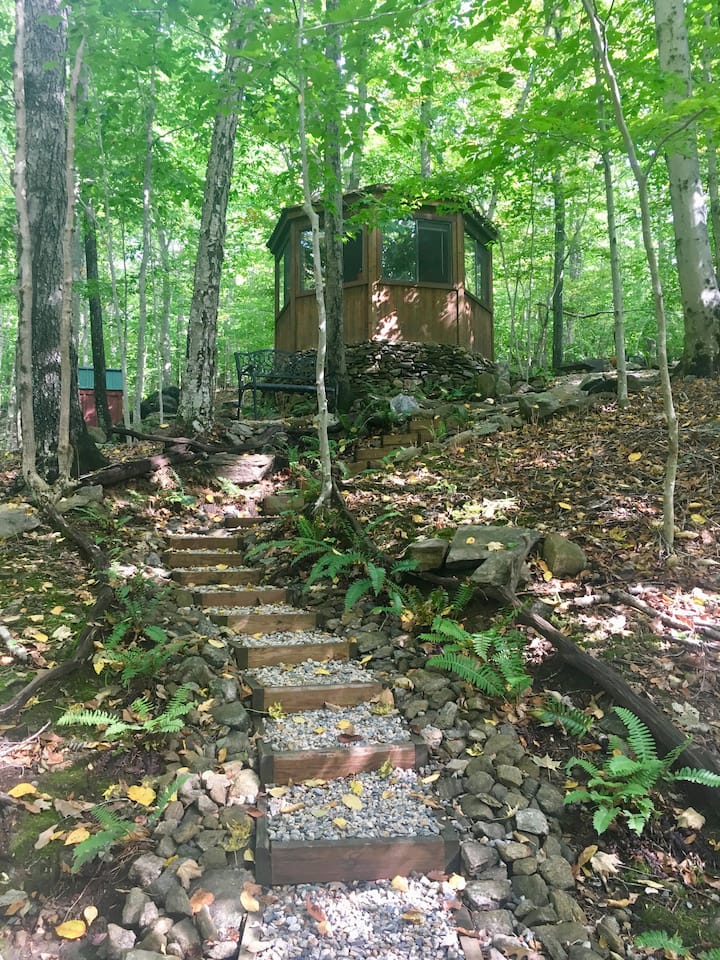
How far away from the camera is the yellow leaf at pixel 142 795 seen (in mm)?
2566

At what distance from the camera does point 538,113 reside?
499cm

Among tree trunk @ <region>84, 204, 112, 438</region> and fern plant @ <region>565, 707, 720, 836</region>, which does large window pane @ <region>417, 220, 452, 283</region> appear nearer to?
tree trunk @ <region>84, 204, 112, 438</region>

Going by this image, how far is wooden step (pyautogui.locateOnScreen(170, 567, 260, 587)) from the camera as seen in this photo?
16.7ft

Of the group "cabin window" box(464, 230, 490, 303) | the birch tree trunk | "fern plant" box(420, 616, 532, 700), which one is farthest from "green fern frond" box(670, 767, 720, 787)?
"cabin window" box(464, 230, 490, 303)

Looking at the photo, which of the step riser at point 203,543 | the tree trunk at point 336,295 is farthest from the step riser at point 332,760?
the tree trunk at point 336,295

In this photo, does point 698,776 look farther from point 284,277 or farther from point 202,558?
point 284,277

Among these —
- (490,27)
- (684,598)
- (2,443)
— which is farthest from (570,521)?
(2,443)

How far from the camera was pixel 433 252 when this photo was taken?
1266cm

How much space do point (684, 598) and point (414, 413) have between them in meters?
5.59

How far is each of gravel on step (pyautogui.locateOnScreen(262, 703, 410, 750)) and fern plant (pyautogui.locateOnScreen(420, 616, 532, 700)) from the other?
1.47ft

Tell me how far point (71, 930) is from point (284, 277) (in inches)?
545

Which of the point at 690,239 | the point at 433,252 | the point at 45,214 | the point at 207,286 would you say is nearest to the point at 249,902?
the point at 45,214

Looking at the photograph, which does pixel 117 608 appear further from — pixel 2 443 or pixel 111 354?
pixel 111 354

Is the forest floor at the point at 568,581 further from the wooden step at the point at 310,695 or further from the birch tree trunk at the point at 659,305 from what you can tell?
the wooden step at the point at 310,695
